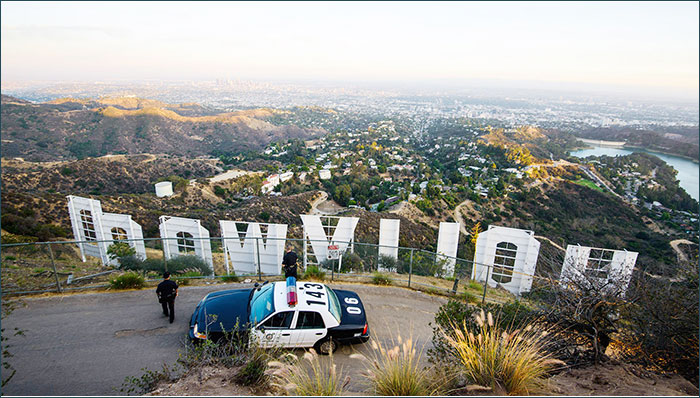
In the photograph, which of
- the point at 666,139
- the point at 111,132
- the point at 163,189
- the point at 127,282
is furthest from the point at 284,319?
the point at 666,139

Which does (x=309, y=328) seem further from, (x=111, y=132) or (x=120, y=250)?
(x=111, y=132)

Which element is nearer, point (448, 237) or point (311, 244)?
point (311, 244)

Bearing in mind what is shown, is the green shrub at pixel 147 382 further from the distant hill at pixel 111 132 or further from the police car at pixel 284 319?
the distant hill at pixel 111 132

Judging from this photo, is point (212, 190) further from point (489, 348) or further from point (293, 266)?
point (489, 348)

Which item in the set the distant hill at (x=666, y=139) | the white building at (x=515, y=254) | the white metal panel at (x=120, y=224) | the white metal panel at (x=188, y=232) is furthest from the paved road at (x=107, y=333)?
the distant hill at (x=666, y=139)

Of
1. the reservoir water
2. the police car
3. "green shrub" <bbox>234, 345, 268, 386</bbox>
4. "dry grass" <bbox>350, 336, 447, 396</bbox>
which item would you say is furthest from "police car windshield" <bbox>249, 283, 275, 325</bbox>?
the reservoir water

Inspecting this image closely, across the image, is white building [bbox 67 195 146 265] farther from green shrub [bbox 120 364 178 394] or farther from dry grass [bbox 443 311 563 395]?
dry grass [bbox 443 311 563 395]

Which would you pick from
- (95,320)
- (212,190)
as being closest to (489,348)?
(95,320)
